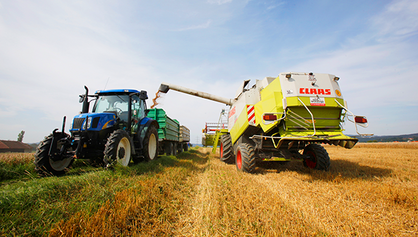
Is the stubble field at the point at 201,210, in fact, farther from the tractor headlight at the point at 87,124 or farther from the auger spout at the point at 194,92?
the auger spout at the point at 194,92

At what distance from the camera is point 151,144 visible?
22.5 feet

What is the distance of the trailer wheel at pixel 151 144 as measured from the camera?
6020 mm

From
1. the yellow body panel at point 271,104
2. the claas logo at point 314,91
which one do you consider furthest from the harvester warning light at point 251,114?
the claas logo at point 314,91

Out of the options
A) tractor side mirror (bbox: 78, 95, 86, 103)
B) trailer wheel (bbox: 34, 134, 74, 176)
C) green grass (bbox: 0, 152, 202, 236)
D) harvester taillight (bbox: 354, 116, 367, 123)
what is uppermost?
tractor side mirror (bbox: 78, 95, 86, 103)

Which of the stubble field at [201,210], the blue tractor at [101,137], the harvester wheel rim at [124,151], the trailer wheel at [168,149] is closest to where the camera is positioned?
the stubble field at [201,210]

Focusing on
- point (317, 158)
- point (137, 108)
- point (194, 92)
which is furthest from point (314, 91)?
point (194, 92)

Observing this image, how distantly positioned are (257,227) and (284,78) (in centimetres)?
368

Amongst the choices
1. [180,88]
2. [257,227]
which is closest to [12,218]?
[257,227]

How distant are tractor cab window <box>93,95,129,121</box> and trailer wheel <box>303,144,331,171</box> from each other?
5745mm

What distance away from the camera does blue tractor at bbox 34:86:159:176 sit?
4207 millimetres

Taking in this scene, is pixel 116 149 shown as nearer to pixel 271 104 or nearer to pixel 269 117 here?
pixel 269 117

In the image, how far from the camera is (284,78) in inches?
184

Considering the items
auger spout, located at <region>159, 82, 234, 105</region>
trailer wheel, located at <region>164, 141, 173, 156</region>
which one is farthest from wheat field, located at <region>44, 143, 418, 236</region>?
trailer wheel, located at <region>164, 141, 173, 156</region>

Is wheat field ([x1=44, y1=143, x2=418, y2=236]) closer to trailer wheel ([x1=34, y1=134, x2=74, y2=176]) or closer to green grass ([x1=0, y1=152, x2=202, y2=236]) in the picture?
green grass ([x1=0, y1=152, x2=202, y2=236])
